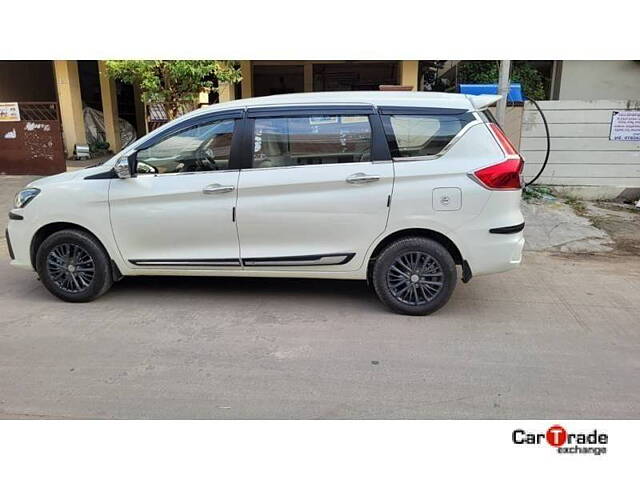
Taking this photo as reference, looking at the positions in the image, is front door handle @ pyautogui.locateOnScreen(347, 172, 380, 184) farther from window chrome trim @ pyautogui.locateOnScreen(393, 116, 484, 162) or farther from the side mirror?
the side mirror

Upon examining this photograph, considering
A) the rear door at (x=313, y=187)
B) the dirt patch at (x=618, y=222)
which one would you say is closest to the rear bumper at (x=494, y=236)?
the rear door at (x=313, y=187)

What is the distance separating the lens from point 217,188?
13.4ft

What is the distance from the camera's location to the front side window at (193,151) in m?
4.17

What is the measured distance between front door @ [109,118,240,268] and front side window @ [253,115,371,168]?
0.97 feet

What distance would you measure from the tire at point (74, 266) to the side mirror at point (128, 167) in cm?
66

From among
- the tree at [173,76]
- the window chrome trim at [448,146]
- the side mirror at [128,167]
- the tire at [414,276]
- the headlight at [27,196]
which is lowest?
the tire at [414,276]

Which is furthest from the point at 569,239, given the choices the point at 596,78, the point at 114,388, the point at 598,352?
the point at 596,78

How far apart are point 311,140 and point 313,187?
0.42m

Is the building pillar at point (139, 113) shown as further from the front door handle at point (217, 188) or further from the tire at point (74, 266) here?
the front door handle at point (217, 188)

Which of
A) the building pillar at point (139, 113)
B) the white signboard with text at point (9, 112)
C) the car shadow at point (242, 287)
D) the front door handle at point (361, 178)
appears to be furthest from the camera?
the building pillar at point (139, 113)

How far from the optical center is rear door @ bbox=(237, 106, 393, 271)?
Result: 3971mm

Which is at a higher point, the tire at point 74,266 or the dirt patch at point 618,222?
the tire at point 74,266

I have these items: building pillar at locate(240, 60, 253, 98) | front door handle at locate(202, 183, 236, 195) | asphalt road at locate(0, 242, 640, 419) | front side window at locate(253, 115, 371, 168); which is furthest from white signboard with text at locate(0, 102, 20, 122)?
front side window at locate(253, 115, 371, 168)

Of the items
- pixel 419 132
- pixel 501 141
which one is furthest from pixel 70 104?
pixel 501 141
